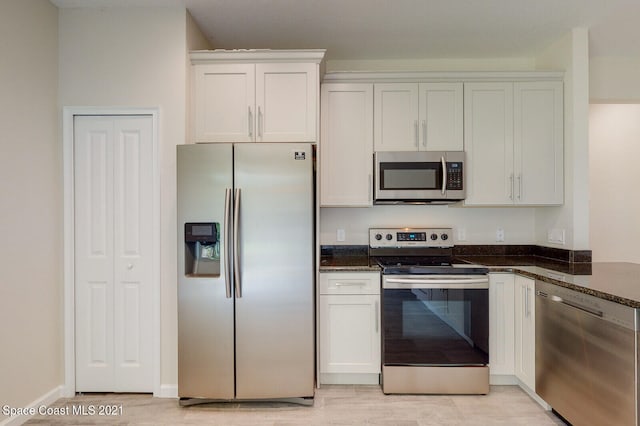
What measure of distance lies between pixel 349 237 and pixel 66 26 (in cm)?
270

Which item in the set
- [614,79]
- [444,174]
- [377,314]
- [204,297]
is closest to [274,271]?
[204,297]

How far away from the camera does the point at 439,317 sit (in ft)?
8.34

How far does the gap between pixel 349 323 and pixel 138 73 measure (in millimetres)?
2365

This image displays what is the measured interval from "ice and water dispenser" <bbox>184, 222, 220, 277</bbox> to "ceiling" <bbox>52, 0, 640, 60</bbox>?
1.55 metres

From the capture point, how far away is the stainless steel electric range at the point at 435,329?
254cm

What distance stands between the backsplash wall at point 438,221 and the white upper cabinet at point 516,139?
0.38m

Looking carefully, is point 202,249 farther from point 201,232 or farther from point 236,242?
point 236,242

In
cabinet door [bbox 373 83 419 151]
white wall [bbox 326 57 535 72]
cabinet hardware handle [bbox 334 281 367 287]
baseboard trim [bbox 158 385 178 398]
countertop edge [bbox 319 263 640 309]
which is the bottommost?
baseboard trim [bbox 158 385 178 398]

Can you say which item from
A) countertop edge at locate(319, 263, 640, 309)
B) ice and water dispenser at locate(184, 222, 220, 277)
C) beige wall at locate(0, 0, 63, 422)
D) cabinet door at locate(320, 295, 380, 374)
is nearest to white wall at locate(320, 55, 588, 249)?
countertop edge at locate(319, 263, 640, 309)

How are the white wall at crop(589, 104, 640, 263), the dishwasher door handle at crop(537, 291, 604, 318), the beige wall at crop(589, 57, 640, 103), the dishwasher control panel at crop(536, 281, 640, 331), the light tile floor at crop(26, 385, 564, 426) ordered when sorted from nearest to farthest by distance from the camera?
the dishwasher control panel at crop(536, 281, 640, 331) → the dishwasher door handle at crop(537, 291, 604, 318) → the light tile floor at crop(26, 385, 564, 426) → the beige wall at crop(589, 57, 640, 103) → the white wall at crop(589, 104, 640, 263)

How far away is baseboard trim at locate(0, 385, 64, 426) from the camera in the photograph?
6.98ft

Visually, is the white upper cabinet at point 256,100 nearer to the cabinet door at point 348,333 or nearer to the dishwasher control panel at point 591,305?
the cabinet door at point 348,333

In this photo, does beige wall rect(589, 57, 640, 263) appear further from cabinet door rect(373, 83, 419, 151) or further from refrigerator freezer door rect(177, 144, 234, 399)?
refrigerator freezer door rect(177, 144, 234, 399)

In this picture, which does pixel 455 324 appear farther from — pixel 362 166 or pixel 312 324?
pixel 362 166
